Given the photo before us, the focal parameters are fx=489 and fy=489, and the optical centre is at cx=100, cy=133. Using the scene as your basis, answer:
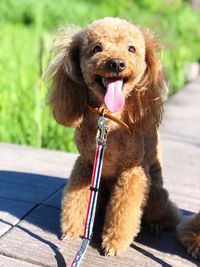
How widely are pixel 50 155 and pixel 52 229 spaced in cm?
140

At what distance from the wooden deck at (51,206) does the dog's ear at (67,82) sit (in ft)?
2.03

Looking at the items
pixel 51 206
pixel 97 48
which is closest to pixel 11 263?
pixel 51 206

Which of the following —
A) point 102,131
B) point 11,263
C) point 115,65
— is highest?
point 115,65

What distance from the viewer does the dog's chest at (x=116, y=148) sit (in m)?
2.38

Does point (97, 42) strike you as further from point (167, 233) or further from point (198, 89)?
point (198, 89)

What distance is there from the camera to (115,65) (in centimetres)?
207

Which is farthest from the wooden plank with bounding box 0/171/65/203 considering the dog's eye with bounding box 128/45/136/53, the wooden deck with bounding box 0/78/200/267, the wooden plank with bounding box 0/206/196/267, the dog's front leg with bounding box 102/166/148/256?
the dog's eye with bounding box 128/45/136/53

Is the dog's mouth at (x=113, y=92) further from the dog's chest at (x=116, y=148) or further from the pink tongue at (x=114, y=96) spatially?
the dog's chest at (x=116, y=148)

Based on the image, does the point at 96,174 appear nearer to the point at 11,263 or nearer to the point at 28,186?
the point at 11,263

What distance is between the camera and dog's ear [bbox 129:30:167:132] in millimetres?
2352

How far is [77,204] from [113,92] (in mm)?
676

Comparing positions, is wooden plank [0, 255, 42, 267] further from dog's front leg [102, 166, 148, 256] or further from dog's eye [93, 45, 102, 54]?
dog's eye [93, 45, 102, 54]

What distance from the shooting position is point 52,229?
2.60 m

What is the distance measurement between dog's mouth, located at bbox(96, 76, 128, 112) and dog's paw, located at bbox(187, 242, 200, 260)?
83 cm
